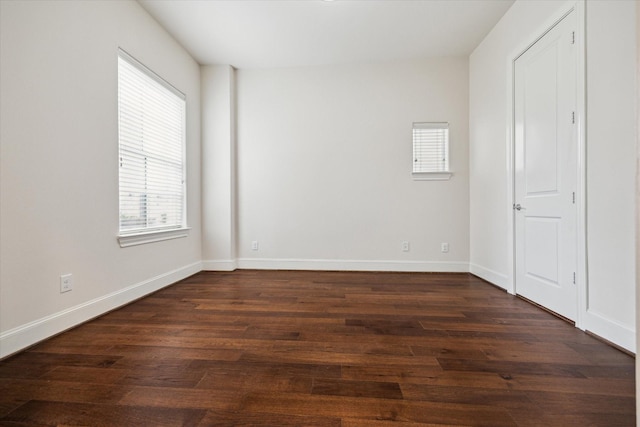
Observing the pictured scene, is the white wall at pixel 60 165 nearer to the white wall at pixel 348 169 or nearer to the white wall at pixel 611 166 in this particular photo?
the white wall at pixel 348 169

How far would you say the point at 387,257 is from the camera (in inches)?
156

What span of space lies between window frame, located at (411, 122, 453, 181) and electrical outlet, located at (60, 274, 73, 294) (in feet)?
12.2

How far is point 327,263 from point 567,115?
2.96 metres

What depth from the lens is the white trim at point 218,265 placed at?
400cm

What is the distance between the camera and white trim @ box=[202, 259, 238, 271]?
3998mm

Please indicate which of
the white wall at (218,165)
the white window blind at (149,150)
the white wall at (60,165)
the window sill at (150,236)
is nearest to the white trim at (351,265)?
the white wall at (218,165)

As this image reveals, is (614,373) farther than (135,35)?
No

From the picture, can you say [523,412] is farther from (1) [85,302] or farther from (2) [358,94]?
(2) [358,94]

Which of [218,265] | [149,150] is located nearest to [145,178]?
[149,150]

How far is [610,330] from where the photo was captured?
1790 millimetres

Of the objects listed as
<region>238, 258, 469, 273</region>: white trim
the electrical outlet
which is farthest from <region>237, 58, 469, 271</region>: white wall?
the electrical outlet

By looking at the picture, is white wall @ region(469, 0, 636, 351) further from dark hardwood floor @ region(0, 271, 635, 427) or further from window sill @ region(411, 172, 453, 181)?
window sill @ region(411, 172, 453, 181)

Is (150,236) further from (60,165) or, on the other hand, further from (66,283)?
(60,165)

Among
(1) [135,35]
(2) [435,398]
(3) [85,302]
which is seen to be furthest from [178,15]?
(2) [435,398]
